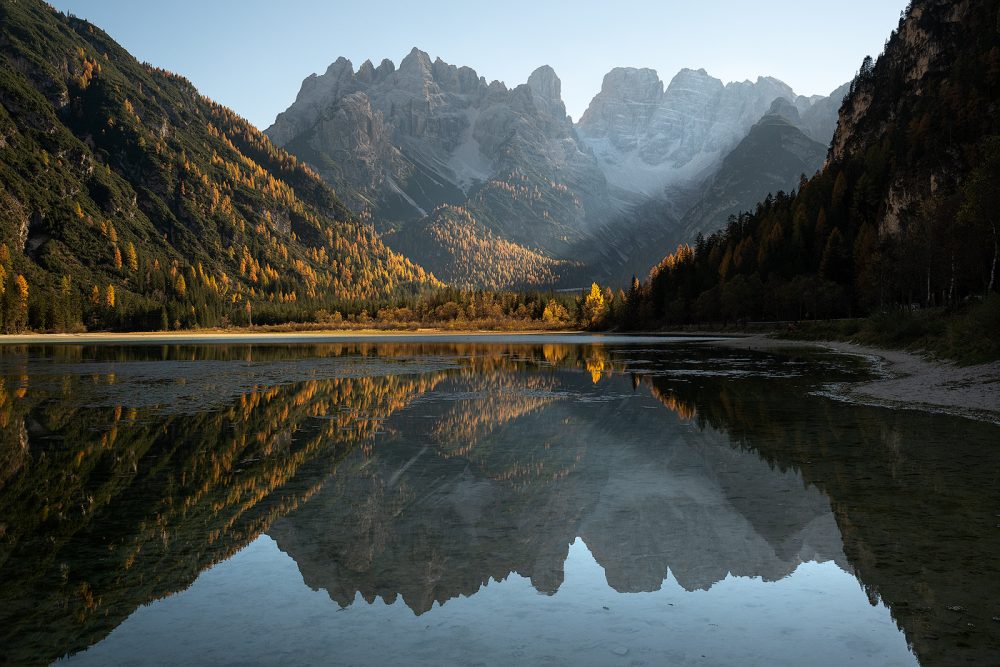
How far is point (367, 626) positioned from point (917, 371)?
44.1 metres

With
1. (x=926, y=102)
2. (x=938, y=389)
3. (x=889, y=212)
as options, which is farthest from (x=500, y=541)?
(x=926, y=102)

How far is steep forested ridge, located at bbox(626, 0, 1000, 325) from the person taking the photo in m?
77.5

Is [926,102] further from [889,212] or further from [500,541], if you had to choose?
[500,541]

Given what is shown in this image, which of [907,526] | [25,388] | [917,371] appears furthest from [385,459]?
[917,371]

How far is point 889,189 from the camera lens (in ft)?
401

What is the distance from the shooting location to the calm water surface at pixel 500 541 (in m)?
8.08

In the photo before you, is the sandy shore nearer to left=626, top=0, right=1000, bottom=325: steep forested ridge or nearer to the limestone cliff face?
left=626, top=0, right=1000, bottom=325: steep forested ridge

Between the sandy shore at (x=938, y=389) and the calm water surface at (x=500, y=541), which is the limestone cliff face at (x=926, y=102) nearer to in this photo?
the sandy shore at (x=938, y=389)

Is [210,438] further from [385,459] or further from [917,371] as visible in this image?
[917,371]

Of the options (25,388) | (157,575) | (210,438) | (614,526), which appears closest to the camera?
(157,575)

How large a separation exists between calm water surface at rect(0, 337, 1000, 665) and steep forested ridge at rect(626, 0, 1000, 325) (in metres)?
50.8

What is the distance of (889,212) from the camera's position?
400 feet

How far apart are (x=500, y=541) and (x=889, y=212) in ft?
438

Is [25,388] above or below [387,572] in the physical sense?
below
